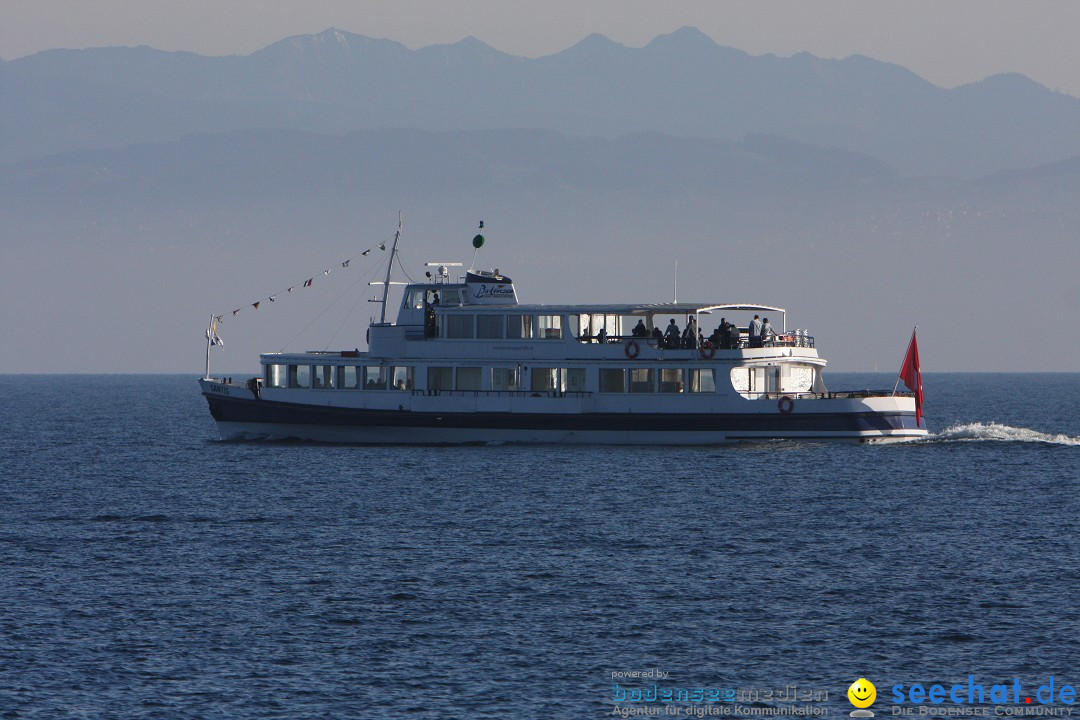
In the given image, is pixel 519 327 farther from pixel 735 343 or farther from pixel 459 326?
pixel 735 343

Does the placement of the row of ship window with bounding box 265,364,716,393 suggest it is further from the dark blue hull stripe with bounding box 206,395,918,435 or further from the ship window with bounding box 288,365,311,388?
the dark blue hull stripe with bounding box 206,395,918,435

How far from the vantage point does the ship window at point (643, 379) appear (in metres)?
61.8

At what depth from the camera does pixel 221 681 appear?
2747 cm

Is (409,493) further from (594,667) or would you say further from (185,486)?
(594,667)

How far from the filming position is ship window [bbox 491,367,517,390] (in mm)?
62938

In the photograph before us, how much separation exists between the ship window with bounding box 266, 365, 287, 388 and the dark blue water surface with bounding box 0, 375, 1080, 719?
4361 millimetres

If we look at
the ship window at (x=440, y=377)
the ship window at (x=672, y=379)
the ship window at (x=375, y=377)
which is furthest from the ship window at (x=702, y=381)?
the ship window at (x=375, y=377)

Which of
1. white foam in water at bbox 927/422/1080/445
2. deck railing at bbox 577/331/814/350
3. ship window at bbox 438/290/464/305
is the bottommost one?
white foam in water at bbox 927/422/1080/445

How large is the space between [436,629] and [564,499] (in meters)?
18.9

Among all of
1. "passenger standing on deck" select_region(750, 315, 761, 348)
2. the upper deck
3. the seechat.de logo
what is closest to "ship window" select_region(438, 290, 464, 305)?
the upper deck

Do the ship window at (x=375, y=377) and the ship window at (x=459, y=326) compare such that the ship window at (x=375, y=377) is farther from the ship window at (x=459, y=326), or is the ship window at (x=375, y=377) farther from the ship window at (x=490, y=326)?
the ship window at (x=490, y=326)

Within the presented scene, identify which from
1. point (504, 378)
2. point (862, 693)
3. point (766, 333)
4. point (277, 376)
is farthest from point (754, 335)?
point (862, 693)

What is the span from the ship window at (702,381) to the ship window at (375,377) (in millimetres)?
13734

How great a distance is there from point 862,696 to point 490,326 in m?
38.6
